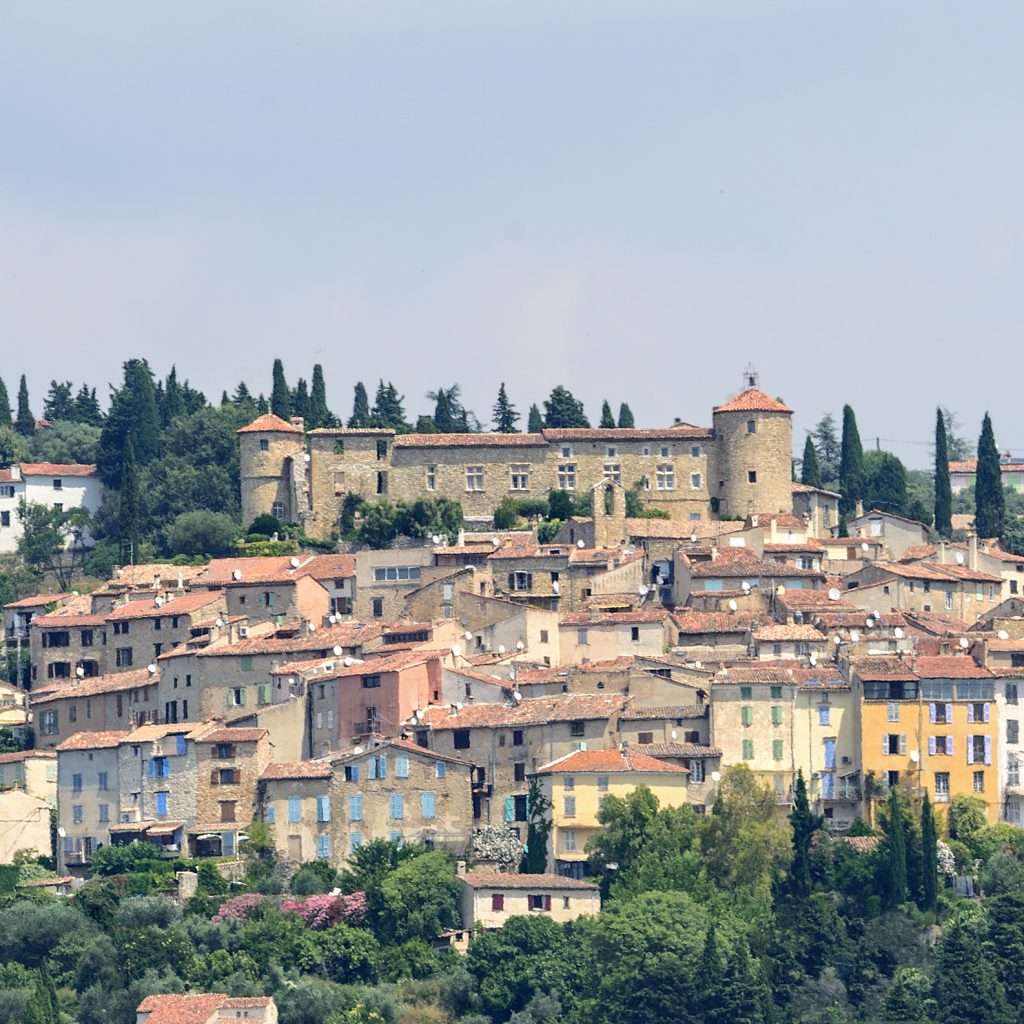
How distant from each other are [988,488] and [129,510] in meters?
29.0

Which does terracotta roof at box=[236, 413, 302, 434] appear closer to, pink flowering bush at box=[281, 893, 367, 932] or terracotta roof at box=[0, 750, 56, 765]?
terracotta roof at box=[0, 750, 56, 765]

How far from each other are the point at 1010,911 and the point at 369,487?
A: 125 feet

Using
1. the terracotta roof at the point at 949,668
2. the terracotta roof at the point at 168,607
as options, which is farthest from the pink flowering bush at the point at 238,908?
the terracotta roof at the point at 168,607

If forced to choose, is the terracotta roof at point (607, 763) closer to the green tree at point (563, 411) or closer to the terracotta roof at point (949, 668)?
the terracotta roof at point (949, 668)

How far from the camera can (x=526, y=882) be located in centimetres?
7444

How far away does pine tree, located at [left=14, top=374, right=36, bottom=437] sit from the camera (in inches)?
5344

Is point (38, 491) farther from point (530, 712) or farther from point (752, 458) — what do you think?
point (530, 712)

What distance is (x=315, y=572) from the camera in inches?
3730

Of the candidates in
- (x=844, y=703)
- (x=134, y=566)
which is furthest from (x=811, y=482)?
(x=844, y=703)

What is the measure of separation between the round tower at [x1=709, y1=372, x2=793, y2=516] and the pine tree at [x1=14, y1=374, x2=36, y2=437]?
3921 centimetres

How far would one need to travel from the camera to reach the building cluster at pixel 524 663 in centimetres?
7800

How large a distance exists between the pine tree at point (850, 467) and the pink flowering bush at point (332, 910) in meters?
39.8

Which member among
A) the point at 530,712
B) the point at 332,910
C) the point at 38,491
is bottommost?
the point at 332,910

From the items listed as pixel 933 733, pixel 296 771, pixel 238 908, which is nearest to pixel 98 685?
pixel 296 771
